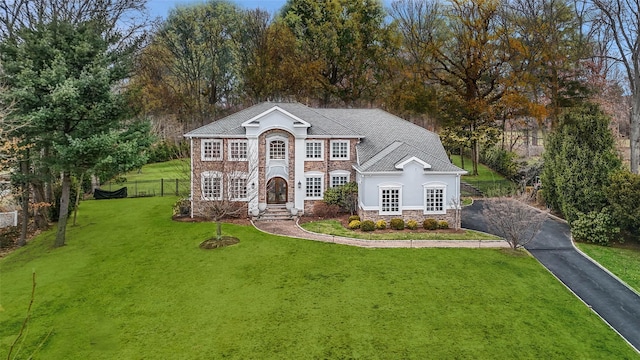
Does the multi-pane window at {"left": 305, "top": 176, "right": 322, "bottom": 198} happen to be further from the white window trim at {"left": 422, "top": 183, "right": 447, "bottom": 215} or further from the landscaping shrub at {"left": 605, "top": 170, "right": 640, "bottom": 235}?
the landscaping shrub at {"left": 605, "top": 170, "right": 640, "bottom": 235}

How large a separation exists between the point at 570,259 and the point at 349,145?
15.0 meters

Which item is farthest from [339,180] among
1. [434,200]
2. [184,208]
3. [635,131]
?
[635,131]

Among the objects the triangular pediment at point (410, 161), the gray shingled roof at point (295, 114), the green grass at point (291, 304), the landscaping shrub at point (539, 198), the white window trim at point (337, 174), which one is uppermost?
the gray shingled roof at point (295, 114)

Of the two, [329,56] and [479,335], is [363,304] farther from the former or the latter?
[329,56]

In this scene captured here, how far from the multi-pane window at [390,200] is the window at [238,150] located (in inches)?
387

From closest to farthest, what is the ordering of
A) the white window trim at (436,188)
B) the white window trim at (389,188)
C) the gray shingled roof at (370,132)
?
1. the white window trim at (389,188)
2. the white window trim at (436,188)
3. the gray shingled roof at (370,132)

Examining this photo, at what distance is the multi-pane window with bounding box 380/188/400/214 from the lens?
25.4 metres

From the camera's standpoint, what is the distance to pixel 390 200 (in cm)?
2545

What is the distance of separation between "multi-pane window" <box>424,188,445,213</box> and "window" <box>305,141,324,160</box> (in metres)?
7.75

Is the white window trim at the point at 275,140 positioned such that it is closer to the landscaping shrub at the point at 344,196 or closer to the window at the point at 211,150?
the window at the point at 211,150

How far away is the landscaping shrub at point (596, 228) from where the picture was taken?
22.5 metres

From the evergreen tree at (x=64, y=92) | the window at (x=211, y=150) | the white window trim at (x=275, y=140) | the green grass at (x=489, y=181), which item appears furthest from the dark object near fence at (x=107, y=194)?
the green grass at (x=489, y=181)

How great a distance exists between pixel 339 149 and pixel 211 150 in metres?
8.95

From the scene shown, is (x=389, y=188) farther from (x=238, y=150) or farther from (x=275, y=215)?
(x=238, y=150)
